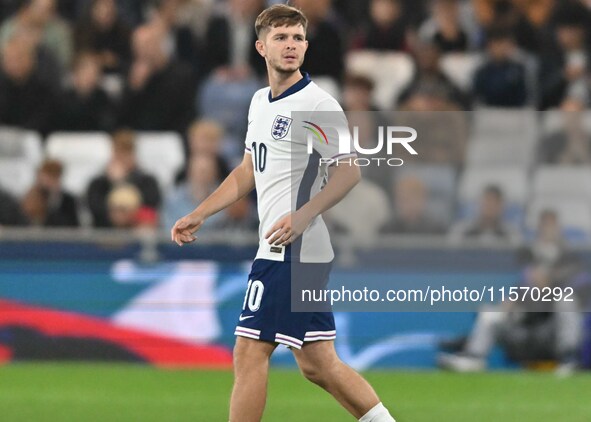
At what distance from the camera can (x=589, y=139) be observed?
1262cm

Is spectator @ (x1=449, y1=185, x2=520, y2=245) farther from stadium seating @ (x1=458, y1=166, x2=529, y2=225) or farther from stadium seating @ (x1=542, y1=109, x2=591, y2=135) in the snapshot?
stadium seating @ (x1=542, y1=109, x2=591, y2=135)

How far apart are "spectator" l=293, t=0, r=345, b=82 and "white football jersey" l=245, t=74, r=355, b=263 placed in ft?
25.2

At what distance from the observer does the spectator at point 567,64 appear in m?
13.9

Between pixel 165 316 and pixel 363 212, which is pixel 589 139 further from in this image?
pixel 165 316

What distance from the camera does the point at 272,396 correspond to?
1029 centimetres

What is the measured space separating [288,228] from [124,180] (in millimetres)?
6994

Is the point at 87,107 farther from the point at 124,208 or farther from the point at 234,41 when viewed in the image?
the point at 124,208

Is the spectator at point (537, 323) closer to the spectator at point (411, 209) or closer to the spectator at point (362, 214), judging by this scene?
the spectator at point (411, 209)

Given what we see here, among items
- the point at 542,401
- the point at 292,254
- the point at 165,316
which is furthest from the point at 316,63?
the point at 292,254

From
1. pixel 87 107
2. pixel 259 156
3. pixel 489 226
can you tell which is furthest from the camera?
pixel 87 107

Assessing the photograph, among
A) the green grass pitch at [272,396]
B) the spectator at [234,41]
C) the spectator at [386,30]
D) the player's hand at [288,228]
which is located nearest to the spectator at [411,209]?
the green grass pitch at [272,396]

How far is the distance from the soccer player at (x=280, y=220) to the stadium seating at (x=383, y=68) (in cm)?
801

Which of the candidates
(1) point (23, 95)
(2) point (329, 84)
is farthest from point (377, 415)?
(1) point (23, 95)

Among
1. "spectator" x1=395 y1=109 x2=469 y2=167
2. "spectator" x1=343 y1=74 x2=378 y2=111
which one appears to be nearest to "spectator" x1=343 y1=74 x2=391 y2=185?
"spectator" x1=343 y1=74 x2=378 y2=111
